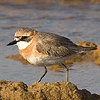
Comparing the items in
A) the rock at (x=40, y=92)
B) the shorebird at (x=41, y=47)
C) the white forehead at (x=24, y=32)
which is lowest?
the rock at (x=40, y=92)

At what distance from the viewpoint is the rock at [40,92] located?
20.6 feet

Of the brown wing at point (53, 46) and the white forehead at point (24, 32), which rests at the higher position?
the white forehead at point (24, 32)

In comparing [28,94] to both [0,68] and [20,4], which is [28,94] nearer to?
[0,68]

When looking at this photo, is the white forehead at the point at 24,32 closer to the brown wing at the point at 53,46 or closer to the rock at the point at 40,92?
the brown wing at the point at 53,46

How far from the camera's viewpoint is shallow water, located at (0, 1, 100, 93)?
8.62 m

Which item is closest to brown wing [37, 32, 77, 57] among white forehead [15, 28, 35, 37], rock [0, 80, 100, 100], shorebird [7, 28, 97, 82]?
shorebird [7, 28, 97, 82]

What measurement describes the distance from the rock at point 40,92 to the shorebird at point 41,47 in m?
1.13

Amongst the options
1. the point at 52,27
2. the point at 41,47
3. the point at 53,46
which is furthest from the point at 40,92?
the point at 52,27

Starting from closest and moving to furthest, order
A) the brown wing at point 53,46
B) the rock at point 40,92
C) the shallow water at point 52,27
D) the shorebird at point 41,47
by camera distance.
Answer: the rock at point 40,92 → the shorebird at point 41,47 → the brown wing at point 53,46 → the shallow water at point 52,27

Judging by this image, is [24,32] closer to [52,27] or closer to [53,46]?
[53,46]

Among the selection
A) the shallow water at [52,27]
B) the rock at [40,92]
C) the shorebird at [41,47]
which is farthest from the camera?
the shallow water at [52,27]

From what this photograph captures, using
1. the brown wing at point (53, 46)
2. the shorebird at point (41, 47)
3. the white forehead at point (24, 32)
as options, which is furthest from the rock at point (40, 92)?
the white forehead at point (24, 32)

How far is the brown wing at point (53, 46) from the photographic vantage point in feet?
25.3

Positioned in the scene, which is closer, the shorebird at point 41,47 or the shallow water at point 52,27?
the shorebird at point 41,47
